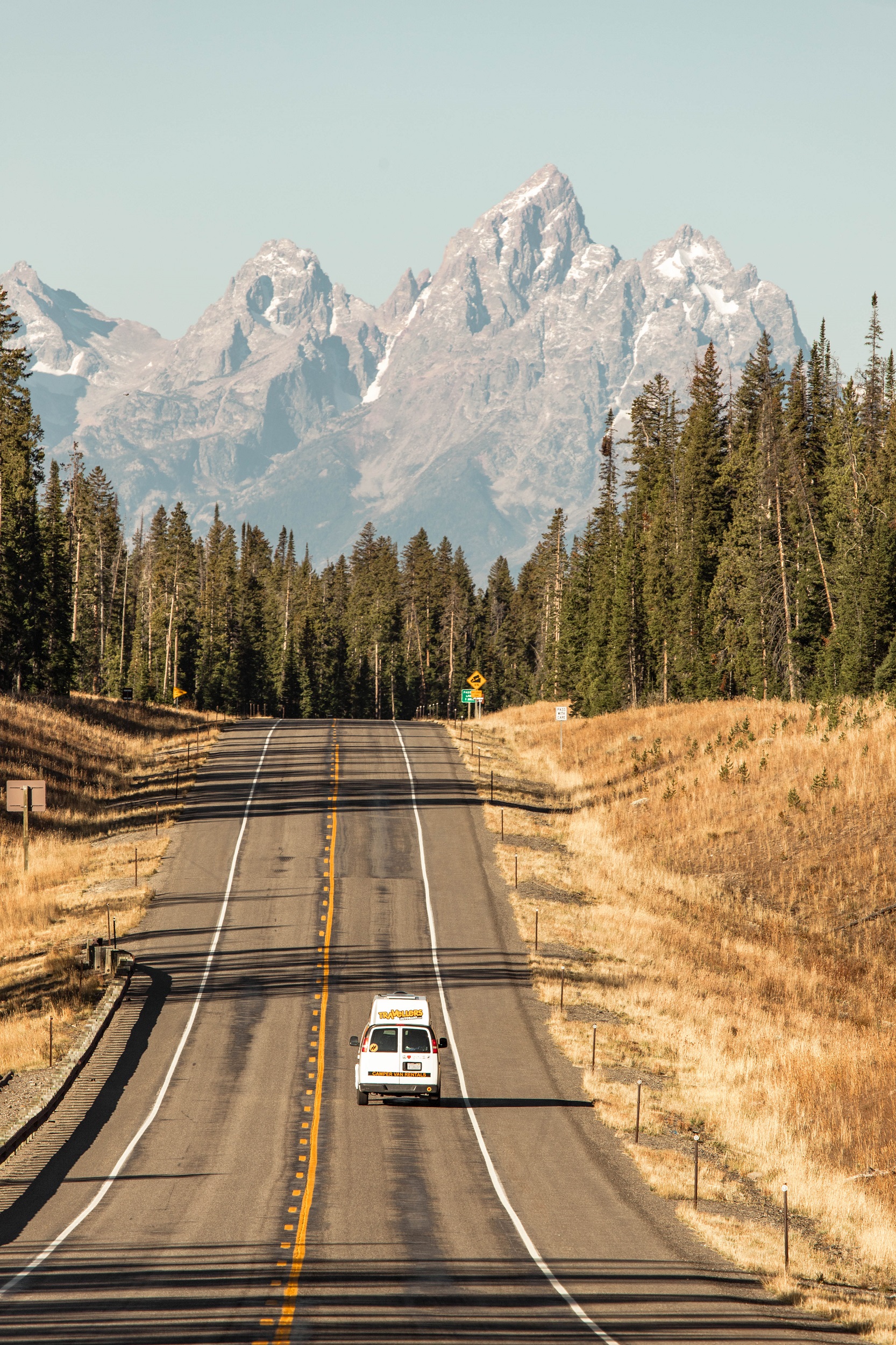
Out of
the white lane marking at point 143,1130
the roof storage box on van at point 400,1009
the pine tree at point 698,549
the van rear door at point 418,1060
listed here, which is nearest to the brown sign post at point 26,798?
the white lane marking at point 143,1130

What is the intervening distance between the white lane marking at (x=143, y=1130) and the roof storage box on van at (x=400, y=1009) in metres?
4.61

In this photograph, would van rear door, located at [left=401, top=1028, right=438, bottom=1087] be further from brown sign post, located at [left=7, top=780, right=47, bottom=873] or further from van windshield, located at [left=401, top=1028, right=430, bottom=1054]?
brown sign post, located at [left=7, top=780, right=47, bottom=873]

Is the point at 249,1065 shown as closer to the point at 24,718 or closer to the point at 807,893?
the point at 807,893

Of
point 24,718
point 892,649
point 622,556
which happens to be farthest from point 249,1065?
point 622,556

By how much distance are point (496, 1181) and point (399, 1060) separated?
4570mm

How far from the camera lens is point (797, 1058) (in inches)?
1202

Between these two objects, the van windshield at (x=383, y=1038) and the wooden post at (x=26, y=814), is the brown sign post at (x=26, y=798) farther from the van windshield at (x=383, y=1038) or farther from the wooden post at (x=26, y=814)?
the van windshield at (x=383, y=1038)

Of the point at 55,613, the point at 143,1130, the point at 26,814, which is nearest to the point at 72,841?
the point at 26,814

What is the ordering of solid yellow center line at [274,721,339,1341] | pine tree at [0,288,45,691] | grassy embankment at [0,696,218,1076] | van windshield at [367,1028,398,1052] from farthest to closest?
pine tree at [0,288,45,691]
grassy embankment at [0,696,218,1076]
van windshield at [367,1028,398,1052]
solid yellow center line at [274,721,339,1341]

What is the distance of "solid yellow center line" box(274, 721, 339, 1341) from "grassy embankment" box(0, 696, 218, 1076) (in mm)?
5705

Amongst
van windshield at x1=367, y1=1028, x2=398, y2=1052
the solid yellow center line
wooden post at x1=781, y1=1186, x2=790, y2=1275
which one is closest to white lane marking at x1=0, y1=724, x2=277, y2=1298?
the solid yellow center line

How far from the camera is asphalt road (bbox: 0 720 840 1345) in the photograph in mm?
16000

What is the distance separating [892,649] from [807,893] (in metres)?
24.5

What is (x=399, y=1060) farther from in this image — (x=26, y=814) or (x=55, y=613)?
(x=55, y=613)
